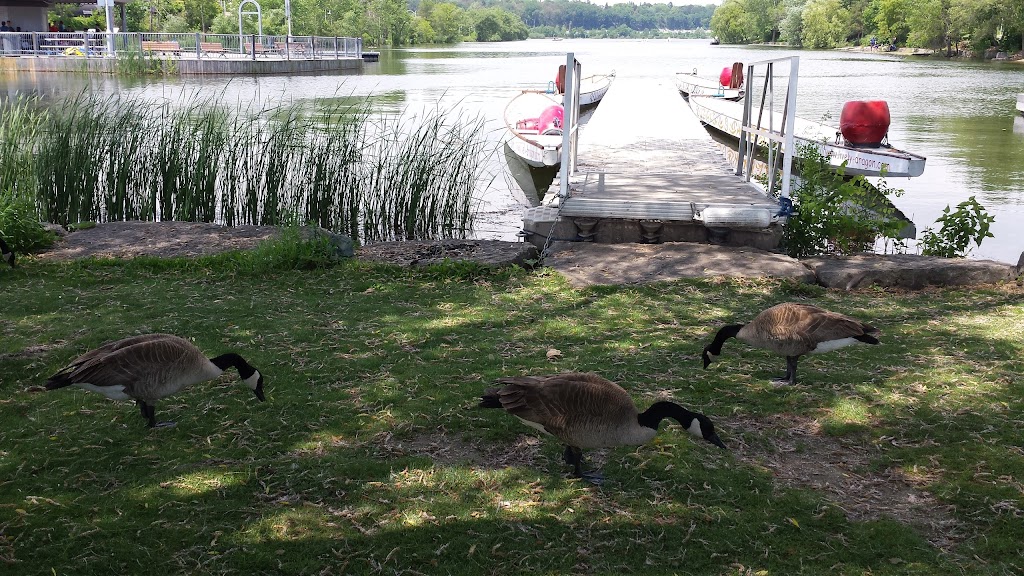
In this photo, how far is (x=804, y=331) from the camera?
4504 millimetres

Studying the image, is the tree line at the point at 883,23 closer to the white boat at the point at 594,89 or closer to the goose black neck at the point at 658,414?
the white boat at the point at 594,89

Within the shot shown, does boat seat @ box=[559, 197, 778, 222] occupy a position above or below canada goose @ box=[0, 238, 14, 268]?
above

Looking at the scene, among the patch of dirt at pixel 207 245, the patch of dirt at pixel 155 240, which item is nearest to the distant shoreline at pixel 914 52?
the patch of dirt at pixel 207 245

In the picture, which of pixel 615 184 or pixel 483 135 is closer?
pixel 615 184

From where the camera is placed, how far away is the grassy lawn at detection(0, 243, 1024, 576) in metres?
3.16

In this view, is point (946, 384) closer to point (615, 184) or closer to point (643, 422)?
point (643, 422)

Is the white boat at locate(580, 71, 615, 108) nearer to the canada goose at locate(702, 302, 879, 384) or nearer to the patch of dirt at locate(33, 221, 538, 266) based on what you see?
the patch of dirt at locate(33, 221, 538, 266)

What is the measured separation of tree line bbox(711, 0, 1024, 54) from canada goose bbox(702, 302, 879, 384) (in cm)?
6983

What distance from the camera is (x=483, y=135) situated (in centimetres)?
2050

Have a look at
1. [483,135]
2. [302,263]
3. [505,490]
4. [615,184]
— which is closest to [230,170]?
[302,263]

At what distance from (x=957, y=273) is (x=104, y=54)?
158 feet

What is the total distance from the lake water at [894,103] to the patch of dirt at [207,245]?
2444mm

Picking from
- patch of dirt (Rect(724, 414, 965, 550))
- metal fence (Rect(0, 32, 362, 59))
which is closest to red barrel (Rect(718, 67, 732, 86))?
metal fence (Rect(0, 32, 362, 59))

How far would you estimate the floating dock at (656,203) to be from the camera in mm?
8430
